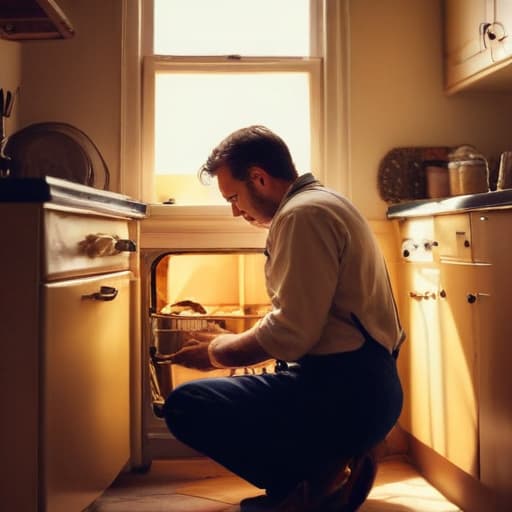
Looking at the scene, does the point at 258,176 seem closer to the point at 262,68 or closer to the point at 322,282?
the point at 322,282

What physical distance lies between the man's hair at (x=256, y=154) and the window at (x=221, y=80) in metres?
0.78

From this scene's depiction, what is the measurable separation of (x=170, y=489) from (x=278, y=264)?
103cm

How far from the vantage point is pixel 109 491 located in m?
2.03

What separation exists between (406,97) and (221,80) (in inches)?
28.5

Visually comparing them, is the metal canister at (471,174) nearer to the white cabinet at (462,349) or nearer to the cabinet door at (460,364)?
the white cabinet at (462,349)

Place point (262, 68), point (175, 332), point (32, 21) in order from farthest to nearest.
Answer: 1. point (262, 68)
2. point (175, 332)
3. point (32, 21)

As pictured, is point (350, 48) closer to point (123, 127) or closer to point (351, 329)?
point (123, 127)

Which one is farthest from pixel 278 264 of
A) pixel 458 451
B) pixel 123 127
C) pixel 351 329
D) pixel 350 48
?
pixel 350 48

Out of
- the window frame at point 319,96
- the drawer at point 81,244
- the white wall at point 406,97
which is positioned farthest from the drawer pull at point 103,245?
the white wall at point 406,97

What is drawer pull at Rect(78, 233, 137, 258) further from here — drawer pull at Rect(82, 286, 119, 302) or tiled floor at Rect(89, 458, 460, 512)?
tiled floor at Rect(89, 458, 460, 512)

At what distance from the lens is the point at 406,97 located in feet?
7.99

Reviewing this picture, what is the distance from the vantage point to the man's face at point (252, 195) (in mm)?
1639

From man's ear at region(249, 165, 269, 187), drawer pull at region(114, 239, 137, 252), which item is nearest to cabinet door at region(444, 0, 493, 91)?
man's ear at region(249, 165, 269, 187)

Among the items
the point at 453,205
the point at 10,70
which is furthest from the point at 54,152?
the point at 453,205
